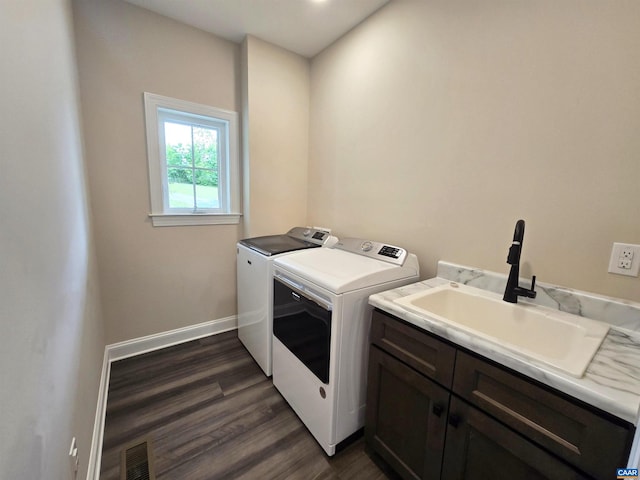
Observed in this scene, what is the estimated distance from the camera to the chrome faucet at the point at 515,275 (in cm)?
114

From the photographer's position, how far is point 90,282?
1.59 m

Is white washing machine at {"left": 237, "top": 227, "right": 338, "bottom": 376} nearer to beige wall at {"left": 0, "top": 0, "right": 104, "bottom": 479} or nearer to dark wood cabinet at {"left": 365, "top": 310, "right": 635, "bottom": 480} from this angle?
dark wood cabinet at {"left": 365, "top": 310, "right": 635, "bottom": 480}

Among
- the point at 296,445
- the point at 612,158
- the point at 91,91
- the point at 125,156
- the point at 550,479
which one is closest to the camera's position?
the point at 550,479

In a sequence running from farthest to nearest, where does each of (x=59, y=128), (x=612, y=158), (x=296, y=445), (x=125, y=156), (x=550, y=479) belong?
(x=125, y=156) < (x=296, y=445) < (x=59, y=128) < (x=612, y=158) < (x=550, y=479)

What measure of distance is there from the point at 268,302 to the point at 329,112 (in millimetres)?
1727

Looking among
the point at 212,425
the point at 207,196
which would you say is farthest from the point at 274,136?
the point at 212,425

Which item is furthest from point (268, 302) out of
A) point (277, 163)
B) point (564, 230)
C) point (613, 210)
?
point (613, 210)

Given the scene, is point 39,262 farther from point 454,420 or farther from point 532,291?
point 532,291

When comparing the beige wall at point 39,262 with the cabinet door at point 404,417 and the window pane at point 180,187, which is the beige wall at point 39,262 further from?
the cabinet door at point 404,417

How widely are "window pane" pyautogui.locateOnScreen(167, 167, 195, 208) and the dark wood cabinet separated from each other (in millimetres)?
1902

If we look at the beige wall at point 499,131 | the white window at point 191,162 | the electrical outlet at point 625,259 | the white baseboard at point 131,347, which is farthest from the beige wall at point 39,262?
the electrical outlet at point 625,259

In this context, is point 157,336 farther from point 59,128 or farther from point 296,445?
point 59,128

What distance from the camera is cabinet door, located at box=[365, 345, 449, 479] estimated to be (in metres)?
1.01

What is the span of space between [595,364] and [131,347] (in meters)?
2.75
